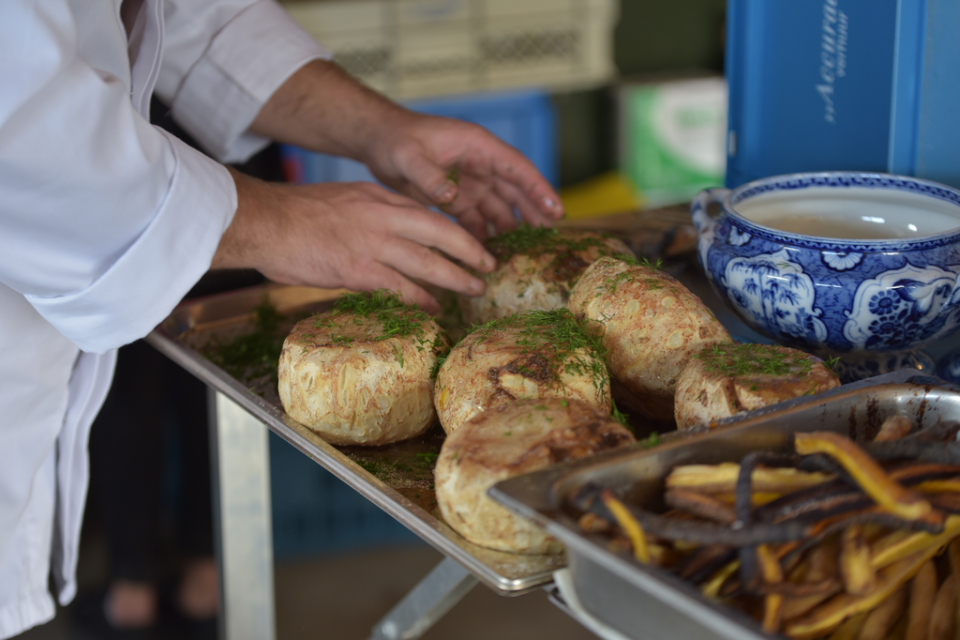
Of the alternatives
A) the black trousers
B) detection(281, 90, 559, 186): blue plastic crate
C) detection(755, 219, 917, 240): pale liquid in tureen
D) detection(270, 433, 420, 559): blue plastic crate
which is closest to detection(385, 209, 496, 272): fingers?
detection(755, 219, 917, 240): pale liquid in tureen

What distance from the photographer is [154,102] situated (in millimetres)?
1851

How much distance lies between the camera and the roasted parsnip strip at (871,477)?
64 cm

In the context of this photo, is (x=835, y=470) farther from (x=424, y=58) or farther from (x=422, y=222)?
(x=424, y=58)

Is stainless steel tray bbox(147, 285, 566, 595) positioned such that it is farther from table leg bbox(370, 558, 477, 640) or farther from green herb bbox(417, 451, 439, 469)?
table leg bbox(370, 558, 477, 640)

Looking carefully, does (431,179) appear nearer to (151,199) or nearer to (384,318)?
(384,318)

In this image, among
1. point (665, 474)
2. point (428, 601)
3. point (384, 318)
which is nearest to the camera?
point (665, 474)

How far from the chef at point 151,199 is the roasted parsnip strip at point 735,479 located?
0.62 meters

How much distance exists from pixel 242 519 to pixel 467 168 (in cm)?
79

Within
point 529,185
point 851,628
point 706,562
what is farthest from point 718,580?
point 529,185

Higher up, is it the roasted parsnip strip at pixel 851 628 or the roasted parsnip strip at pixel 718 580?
the roasted parsnip strip at pixel 718 580

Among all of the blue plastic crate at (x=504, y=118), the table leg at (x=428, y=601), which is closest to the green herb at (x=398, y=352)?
the table leg at (x=428, y=601)

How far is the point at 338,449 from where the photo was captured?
1060 millimetres

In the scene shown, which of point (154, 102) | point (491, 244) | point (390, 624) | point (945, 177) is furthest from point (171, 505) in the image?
point (945, 177)

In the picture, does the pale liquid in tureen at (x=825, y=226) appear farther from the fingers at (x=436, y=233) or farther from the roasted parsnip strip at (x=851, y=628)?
the roasted parsnip strip at (x=851, y=628)
